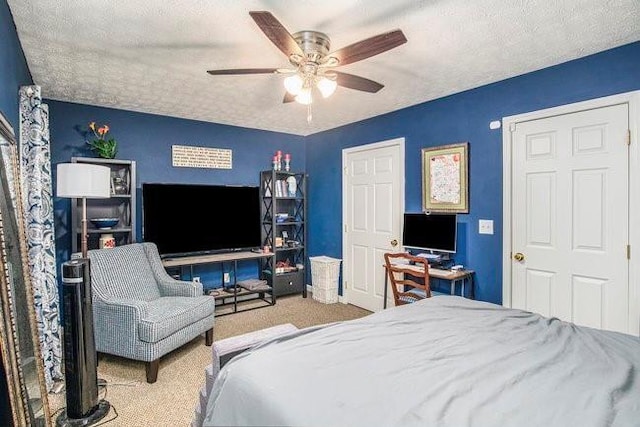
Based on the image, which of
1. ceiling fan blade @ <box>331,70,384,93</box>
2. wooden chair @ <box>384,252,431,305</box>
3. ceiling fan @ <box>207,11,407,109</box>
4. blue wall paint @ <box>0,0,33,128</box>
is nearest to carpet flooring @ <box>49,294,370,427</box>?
wooden chair @ <box>384,252,431,305</box>

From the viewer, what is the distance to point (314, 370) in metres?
1.26

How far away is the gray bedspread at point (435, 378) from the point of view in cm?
101

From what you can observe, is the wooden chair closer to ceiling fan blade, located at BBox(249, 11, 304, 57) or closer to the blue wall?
the blue wall

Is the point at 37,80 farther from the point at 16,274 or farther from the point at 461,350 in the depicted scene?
the point at 461,350

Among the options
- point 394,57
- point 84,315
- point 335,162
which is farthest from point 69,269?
point 335,162

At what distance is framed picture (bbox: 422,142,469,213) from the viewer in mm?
3402

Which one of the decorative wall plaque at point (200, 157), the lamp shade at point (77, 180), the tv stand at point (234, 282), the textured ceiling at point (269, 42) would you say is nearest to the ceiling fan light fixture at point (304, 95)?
the textured ceiling at point (269, 42)

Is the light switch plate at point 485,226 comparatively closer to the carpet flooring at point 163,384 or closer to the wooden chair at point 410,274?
the wooden chair at point 410,274

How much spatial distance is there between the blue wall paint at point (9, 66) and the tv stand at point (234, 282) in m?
2.01

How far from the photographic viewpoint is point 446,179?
11.7 ft

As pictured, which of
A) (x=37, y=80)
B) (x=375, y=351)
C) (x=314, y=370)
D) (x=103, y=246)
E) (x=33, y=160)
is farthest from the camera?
(x=103, y=246)

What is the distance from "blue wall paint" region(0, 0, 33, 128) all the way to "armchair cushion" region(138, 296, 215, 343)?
162 cm

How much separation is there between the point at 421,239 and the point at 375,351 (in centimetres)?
241

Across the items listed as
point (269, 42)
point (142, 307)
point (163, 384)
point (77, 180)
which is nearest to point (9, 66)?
point (77, 180)
